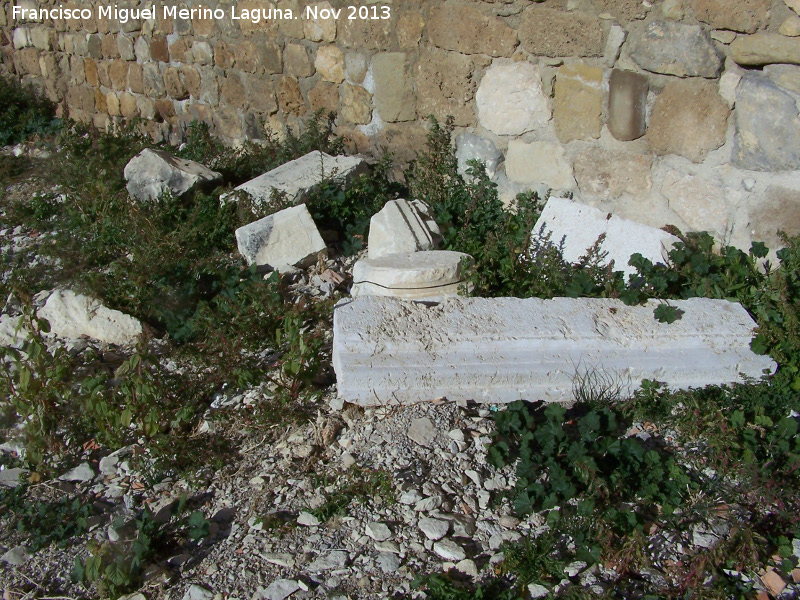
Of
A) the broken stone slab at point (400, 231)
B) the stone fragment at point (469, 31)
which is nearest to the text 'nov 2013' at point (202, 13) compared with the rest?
the stone fragment at point (469, 31)

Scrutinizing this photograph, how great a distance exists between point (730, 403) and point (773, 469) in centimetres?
43

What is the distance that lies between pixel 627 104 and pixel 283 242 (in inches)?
84.5

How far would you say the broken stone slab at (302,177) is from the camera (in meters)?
4.85

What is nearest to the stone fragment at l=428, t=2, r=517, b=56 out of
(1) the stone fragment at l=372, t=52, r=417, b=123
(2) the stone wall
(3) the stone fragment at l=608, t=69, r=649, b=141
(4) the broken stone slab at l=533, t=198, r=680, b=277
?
(2) the stone wall

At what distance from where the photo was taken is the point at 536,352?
324cm

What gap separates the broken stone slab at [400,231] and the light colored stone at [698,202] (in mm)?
1323

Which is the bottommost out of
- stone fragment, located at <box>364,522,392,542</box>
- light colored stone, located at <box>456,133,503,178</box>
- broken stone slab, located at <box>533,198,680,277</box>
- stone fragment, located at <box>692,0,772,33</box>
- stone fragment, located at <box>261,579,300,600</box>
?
stone fragment, located at <box>261,579,300,600</box>

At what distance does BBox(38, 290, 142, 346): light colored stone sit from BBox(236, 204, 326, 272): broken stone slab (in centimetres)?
83

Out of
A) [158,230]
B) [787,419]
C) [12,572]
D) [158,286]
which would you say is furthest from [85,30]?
[787,419]

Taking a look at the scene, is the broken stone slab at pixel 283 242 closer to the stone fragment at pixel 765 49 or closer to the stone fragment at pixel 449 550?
the stone fragment at pixel 449 550

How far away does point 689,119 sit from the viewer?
3748mm

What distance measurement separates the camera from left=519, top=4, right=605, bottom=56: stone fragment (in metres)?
3.94

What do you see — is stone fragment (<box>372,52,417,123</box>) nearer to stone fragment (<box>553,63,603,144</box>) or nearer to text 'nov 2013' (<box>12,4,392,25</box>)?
text 'nov 2013' (<box>12,4,392,25</box>)

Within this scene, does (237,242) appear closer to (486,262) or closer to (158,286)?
(158,286)
